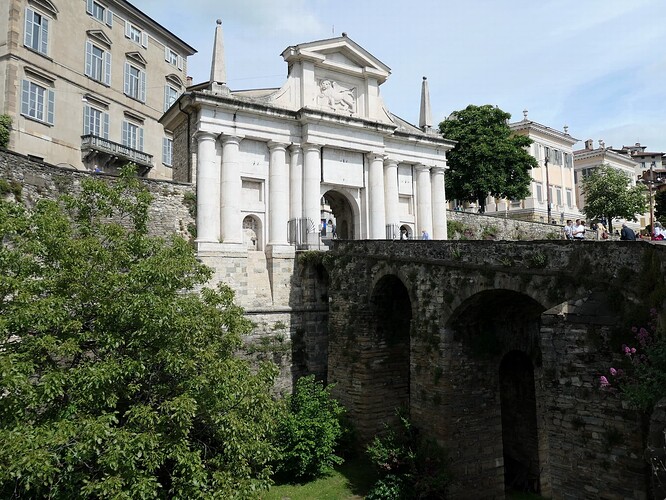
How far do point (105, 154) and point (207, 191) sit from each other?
10.7 meters

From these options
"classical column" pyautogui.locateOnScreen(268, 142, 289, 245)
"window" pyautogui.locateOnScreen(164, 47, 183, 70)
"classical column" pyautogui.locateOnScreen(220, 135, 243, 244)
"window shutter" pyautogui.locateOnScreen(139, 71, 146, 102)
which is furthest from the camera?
"window" pyautogui.locateOnScreen(164, 47, 183, 70)

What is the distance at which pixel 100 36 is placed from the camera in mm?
29062

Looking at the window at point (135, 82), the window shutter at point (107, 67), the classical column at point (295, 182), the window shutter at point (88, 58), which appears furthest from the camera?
the window at point (135, 82)

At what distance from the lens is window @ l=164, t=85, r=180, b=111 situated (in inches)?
1326

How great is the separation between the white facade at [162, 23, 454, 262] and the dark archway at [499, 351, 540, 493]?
9.83 m

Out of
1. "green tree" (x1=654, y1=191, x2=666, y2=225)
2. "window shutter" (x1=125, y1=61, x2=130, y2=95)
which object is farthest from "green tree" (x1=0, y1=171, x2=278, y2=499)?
"green tree" (x1=654, y1=191, x2=666, y2=225)

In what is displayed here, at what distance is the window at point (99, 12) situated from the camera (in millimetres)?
28516

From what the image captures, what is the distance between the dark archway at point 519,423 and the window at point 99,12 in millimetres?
29004

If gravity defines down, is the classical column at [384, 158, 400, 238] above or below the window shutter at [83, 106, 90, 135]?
below

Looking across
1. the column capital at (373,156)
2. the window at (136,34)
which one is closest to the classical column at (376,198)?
the column capital at (373,156)

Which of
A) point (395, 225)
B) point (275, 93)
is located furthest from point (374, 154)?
point (275, 93)

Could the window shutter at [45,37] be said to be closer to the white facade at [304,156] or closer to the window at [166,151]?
the white facade at [304,156]

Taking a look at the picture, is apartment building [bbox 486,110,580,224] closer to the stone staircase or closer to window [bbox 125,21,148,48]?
the stone staircase

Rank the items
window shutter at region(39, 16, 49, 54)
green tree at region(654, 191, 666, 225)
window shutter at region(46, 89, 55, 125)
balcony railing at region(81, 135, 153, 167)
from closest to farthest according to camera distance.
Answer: window shutter at region(39, 16, 49, 54) < window shutter at region(46, 89, 55, 125) < balcony railing at region(81, 135, 153, 167) < green tree at region(654, 191, 666, 225)
